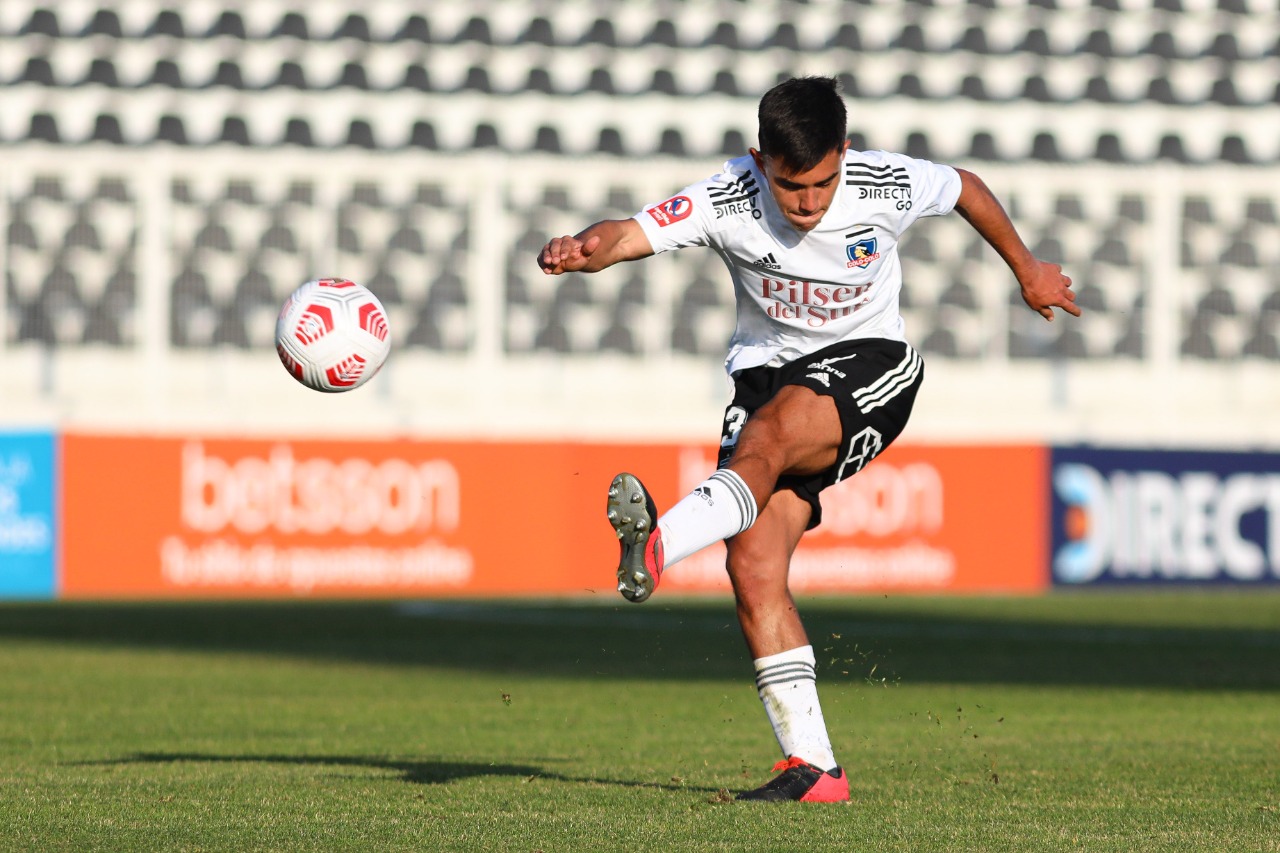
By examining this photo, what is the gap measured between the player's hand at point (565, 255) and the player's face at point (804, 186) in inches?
22.7

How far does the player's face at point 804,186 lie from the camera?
532 cm

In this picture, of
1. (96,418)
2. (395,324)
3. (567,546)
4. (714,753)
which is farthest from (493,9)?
(714,753)

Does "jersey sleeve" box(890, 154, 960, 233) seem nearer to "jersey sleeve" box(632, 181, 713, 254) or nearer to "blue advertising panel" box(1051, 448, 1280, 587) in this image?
"jersey sleeve" box(632, 181, 713, 254)

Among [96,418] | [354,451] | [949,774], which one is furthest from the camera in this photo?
[96,418]

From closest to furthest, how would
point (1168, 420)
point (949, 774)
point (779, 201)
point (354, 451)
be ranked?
point (779, 201) → point (949, 774) → point (354, 451) → point (1168, 420)

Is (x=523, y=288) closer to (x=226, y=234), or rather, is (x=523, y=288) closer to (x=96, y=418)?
(x=226, y=234)

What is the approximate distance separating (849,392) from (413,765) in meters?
2.06

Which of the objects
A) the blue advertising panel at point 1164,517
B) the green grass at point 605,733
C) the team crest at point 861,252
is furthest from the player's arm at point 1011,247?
the blue advertising panel at point 1164,517

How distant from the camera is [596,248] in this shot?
527 cm

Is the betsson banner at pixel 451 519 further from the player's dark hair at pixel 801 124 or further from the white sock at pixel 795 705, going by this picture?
the player's dark hair at pixel 801 124

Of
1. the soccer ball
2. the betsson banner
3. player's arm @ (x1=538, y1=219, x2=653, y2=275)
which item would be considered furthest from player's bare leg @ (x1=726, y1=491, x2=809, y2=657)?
the betsson banner

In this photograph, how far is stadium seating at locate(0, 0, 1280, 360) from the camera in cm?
2308

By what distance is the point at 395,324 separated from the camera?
2342cm

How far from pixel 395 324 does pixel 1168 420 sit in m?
9.28
